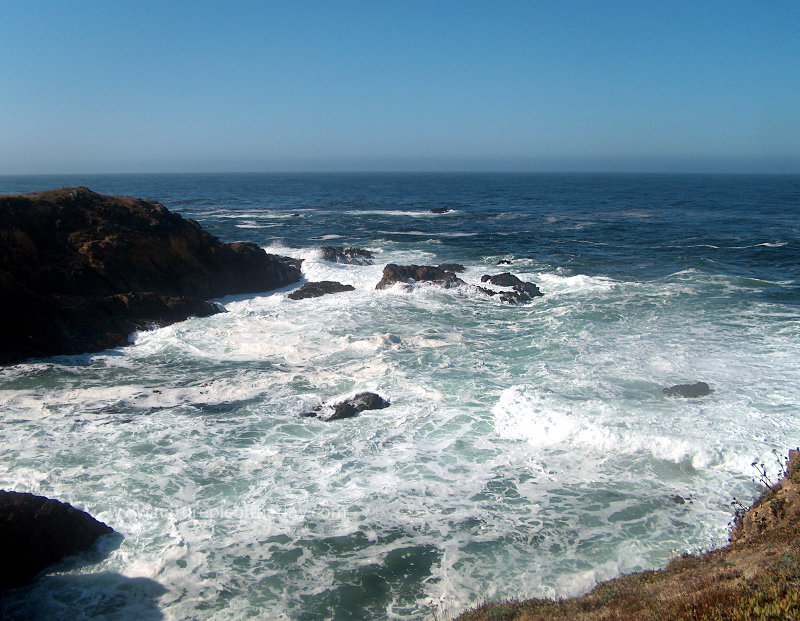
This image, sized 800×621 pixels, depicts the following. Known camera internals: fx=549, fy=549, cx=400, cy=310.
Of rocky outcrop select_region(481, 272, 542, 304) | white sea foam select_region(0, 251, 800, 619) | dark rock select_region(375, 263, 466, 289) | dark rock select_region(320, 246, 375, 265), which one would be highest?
dark rock select_region(320, 246, 375, 265)

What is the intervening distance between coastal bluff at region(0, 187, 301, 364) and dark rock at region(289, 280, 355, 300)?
2.39m

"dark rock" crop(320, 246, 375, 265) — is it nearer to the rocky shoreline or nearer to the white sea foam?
the rocky shoreline

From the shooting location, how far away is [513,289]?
1024 inches

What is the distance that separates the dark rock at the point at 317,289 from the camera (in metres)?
24.8

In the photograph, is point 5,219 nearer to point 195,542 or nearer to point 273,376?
point 273,376

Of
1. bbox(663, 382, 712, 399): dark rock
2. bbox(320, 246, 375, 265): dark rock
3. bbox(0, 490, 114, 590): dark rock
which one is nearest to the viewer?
bbox(0, 490, 114, 590): dark rock

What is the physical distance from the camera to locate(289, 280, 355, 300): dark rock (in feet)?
81.3

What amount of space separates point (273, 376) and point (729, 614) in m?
12.6

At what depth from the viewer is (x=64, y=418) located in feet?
42.4

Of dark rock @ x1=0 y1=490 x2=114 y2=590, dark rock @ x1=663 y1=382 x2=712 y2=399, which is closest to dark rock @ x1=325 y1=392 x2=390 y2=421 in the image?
dark rock @ x1=0 y1=490 x2=114 y2=590

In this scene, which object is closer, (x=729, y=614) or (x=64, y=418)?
(x=729, y=614)

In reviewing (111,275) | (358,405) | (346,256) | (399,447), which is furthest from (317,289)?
(399,447)

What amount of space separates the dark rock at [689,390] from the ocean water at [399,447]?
0.94 feet

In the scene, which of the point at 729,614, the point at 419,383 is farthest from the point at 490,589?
the point at 419,383
